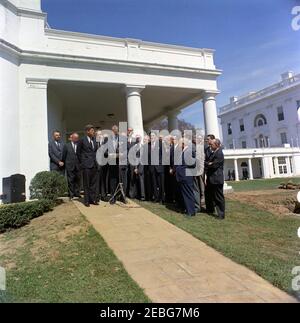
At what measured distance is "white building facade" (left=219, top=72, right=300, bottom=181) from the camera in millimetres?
45344

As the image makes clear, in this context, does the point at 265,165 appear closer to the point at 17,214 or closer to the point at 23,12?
the point at 23,12

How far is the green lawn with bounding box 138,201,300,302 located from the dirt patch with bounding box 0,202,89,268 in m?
2.08

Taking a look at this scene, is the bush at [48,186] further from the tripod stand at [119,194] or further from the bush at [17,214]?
the tripod stand at [119,194]

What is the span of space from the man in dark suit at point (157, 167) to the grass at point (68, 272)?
11.1 ft

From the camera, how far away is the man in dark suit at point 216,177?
27.8ft

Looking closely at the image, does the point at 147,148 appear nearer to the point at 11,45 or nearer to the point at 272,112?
the point at 11,45

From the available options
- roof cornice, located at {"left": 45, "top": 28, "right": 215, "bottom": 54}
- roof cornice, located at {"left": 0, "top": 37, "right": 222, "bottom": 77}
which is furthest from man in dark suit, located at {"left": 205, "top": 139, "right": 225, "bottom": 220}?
roof cornice, located at {"left": 45, "top": 28, "right": 215, "bottom": 54}

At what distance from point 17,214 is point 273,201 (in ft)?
26.9

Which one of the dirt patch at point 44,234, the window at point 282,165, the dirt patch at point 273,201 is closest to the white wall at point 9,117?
the dirt patch at point 44,234

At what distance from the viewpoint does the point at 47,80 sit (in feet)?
39.4

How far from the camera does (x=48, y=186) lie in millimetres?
9391

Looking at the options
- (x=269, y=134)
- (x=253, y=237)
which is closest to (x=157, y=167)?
(x=253, y=237)

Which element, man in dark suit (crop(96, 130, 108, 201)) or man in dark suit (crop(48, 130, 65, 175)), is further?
man in dark suit (crop(48, 130, 65, 175))

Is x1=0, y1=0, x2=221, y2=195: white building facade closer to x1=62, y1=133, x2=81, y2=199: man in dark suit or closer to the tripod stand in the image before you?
x1=62, y1=133, x2=81, y2=199: man in dark suit
